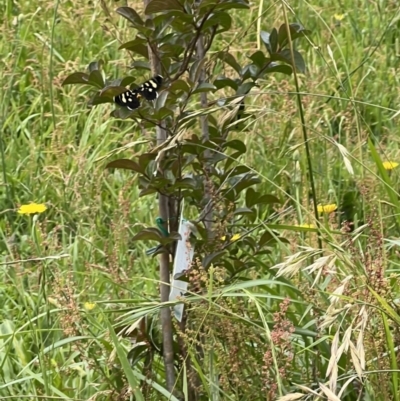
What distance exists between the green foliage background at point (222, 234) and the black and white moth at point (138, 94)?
12 centimetres

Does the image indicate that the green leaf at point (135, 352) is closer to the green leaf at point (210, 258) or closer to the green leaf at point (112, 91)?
the green leaf at point (210, 258)

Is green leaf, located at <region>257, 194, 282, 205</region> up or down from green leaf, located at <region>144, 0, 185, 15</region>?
down

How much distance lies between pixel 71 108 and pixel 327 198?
4.07 feet

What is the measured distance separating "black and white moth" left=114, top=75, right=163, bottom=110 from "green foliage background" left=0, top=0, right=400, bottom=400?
4.6 inches

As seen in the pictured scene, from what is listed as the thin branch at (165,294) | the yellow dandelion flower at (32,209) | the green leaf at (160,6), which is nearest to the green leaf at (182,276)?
the thin branch at (165,294)

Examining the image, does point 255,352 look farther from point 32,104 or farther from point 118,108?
A: point 32,104

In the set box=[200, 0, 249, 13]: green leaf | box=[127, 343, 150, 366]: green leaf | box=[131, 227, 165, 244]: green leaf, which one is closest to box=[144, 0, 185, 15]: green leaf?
box=[200, 0, 249, 13]: green leaf

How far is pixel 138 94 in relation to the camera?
178cm

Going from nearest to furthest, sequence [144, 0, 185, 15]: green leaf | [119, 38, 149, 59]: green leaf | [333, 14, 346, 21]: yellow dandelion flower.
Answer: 1. [144, 0, 185, 15]: green leaf
2. [119, 38, 149, 59]: green leaf
3. [333, 14, 346, 21]: yellow dandelion flower

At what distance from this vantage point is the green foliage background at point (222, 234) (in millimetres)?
1729

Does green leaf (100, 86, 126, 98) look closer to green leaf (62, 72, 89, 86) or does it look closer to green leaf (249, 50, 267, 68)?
green leaf (62, 72, 89, 86)

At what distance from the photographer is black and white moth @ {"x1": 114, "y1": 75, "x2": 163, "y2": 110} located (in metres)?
1.76

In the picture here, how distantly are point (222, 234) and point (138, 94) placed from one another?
1.11 ft

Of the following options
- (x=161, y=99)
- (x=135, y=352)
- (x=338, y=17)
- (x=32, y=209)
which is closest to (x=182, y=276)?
(x=135, y=352)
